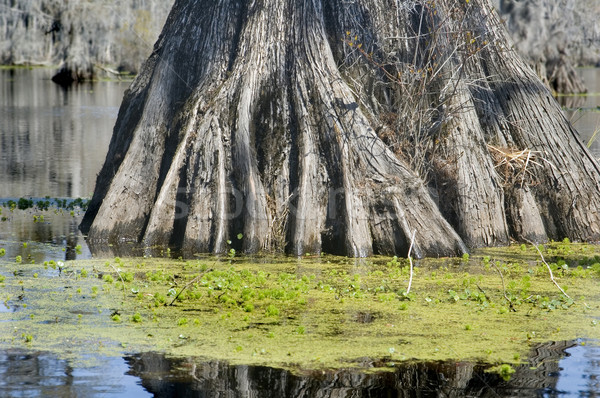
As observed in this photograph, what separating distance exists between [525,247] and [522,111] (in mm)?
1696

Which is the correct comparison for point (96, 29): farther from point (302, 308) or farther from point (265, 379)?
point (265, 379)

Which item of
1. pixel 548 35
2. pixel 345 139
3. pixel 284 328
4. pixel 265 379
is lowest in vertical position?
pixel 265 379

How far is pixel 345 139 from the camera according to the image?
1003cm

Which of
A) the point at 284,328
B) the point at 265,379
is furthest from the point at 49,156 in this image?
the point at 265,379

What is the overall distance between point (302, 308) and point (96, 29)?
5107cm

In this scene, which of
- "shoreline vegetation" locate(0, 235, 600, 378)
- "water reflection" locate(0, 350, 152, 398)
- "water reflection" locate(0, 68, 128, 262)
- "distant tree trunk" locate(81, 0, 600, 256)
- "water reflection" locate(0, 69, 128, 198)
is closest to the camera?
"water reflection" locate(0, 350, 152, 398)

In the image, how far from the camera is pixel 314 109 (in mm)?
10211

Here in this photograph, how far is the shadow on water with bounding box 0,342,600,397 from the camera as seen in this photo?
5.49 meters

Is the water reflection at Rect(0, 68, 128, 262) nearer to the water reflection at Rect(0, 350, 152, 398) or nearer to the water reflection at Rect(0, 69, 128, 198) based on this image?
the water reflection at Rect(0, 69, 128, 198)

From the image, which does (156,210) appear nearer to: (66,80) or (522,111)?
(522,111)

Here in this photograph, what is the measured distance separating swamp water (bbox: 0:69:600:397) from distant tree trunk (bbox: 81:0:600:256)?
55 cm

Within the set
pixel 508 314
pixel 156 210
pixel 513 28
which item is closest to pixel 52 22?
pixel 513 28

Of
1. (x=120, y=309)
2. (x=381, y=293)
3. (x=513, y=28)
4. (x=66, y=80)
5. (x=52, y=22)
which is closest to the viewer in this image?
(x=120, y=309)

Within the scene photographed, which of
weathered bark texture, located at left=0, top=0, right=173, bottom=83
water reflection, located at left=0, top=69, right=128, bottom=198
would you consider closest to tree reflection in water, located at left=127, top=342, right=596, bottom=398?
water reflection, located at left=0, top=69, right=128, bottom=198
